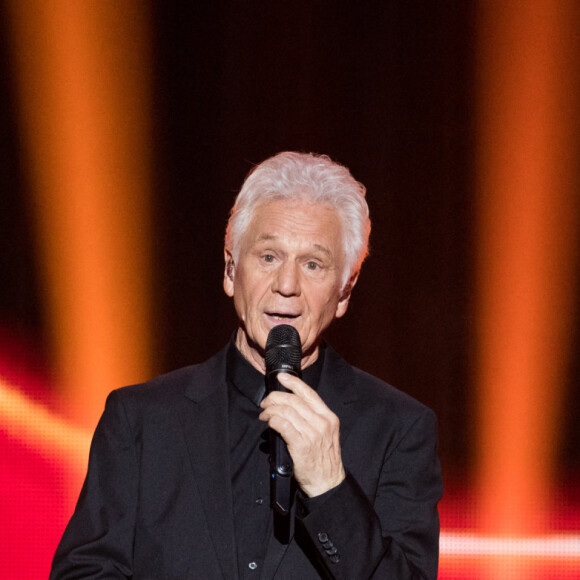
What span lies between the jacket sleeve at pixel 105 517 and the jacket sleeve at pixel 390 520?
43cm

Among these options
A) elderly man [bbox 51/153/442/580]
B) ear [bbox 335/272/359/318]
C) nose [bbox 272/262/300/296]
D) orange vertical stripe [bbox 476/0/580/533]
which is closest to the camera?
elderly man [bbox 51/153/442/580]

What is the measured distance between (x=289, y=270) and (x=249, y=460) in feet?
1.53

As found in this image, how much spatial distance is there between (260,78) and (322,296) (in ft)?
4.48

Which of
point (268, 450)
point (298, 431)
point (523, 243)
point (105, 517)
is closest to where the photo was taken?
point (298, 431)

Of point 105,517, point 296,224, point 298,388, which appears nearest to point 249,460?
point 105,517

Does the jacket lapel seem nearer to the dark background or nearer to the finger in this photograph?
the finger

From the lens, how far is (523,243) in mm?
2791

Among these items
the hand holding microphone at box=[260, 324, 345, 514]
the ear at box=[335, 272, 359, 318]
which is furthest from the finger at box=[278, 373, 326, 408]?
the ear at box=[335, 272, 359, 318]

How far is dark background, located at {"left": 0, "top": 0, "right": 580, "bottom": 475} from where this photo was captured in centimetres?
283

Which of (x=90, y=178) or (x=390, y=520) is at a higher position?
(x=90, y=178)

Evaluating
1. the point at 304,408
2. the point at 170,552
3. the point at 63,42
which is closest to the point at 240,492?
the point at 170,552

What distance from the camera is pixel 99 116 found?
2.82m

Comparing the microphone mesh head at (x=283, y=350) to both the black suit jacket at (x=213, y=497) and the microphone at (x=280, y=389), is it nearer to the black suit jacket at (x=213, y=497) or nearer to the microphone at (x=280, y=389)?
the microphone at (x=280, y=389)

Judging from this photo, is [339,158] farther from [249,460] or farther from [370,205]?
[249,460]
